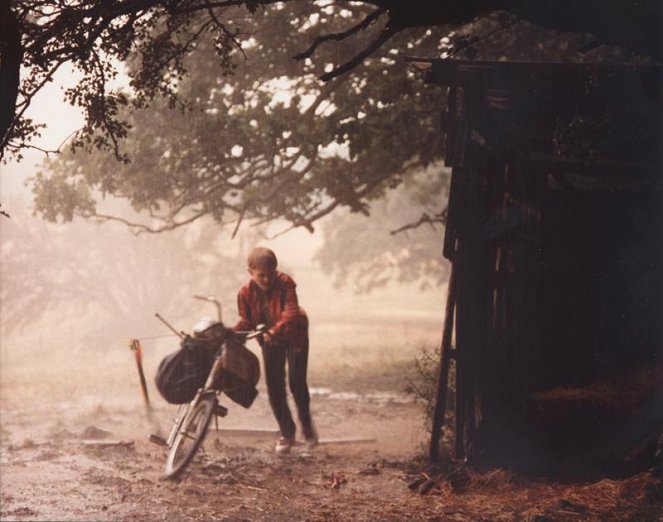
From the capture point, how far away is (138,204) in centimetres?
1300

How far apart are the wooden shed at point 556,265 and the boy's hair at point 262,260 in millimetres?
1992

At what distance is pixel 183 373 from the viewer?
789cm

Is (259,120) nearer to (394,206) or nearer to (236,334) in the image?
(236,334)

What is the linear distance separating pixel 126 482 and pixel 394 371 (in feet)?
35.5

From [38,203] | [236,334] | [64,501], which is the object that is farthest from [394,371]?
[64,501]

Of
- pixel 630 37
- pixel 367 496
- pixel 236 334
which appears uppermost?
pixel 630 37

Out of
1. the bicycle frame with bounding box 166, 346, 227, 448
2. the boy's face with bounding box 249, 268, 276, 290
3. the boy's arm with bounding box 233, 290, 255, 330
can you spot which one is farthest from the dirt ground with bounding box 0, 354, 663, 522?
the boy's face with bounding box 249, 268, 276, 290

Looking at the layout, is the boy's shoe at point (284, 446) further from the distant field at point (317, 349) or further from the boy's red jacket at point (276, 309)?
the distant field at point (317, 349)

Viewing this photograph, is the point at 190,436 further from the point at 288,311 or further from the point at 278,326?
the point at 288,311

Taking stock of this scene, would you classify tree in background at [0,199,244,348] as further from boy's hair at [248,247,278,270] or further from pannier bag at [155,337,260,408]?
pannier bag at [155,337,260,408]

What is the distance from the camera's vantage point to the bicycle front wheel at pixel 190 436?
7516 mm

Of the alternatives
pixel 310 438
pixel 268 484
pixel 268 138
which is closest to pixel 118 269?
pixel 268 138

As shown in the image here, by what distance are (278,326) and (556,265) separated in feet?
9.78

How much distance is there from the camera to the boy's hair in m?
8.33
